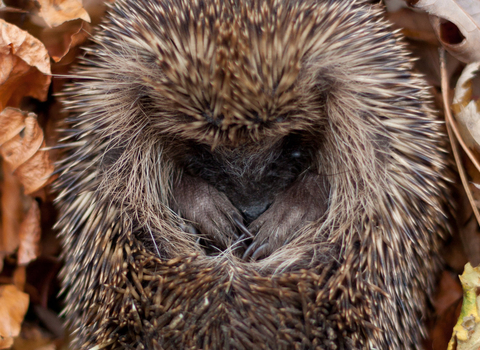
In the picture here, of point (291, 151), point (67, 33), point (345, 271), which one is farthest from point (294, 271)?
point (67, 33)

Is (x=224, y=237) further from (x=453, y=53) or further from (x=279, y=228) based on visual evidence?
(x=453, y=53)

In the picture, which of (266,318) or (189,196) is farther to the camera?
(189,196)

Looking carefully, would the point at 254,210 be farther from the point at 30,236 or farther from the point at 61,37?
the point at 61,37

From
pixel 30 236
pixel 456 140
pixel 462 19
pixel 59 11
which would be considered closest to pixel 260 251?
pixel 456 140

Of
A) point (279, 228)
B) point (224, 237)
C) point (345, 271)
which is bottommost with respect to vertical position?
point (224, 237)

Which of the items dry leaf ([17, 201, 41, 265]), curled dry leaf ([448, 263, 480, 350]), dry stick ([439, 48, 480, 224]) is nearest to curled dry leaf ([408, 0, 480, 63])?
dry stick ([439, 48, 480, 224])

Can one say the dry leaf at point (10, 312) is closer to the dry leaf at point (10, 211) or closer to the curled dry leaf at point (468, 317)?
the dry leaf at point (10, 211)

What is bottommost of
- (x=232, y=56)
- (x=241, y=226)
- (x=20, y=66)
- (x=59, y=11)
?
(x=241, y=226)

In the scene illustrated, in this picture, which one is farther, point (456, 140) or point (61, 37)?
point (61, 37)
